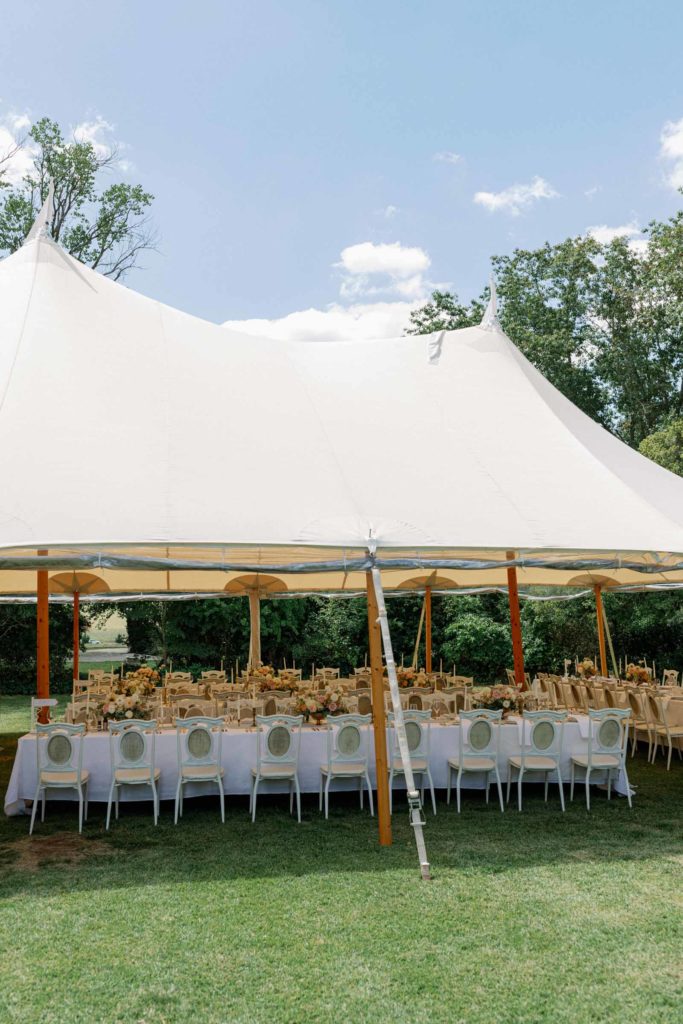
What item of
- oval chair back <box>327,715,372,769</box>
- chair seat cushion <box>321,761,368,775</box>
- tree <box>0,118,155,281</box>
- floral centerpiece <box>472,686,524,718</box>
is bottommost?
chair seat cushion <box>321,761,368,775</box>

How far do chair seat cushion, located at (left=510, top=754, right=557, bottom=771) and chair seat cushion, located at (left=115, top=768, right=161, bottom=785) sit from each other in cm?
395

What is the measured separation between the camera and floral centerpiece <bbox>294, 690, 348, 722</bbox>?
956 cm

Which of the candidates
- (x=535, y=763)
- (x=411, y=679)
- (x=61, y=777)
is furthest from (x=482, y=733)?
(x=61, y=777)

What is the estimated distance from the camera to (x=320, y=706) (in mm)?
9562

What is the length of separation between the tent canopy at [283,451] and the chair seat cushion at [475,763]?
7.40 ft

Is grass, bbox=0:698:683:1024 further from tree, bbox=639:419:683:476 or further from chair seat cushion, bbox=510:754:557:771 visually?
tree, bbox=639:419:683:476

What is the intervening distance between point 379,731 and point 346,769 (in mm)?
1476

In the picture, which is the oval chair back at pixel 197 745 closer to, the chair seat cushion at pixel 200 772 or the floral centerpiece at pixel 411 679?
the chair seat cushion at pixel 200 772

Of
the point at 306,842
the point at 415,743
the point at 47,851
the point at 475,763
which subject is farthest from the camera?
the point at 475,763

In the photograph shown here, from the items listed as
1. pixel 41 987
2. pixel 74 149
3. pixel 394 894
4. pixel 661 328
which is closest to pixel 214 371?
pixel 394 894

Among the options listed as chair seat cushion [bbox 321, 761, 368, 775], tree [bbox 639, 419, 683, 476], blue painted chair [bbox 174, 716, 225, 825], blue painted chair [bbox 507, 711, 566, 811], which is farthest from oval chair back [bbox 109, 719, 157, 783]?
tree [bbox 639, 419, 683, 476]

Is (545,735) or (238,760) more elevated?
(545,735)

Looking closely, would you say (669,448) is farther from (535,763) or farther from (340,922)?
(340,922)

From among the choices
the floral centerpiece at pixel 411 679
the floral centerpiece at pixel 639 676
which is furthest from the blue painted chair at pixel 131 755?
the floral centerpiece at pixel 639 676
